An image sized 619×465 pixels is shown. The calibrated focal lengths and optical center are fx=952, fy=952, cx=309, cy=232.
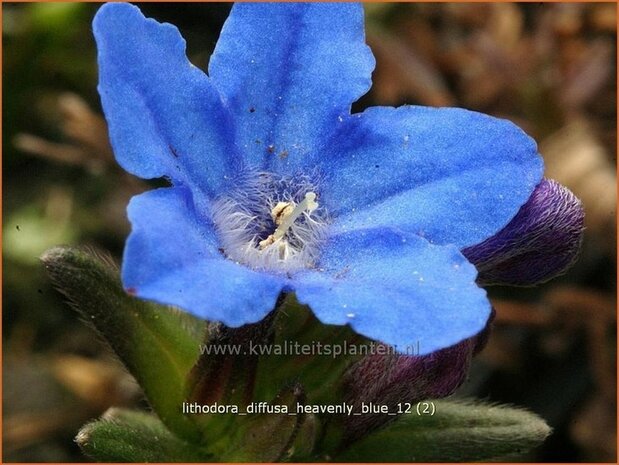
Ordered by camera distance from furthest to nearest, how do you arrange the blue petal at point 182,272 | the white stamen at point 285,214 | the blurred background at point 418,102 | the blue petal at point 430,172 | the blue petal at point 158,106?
the blurred background at point 418,102
the white stamen at point 285,214
the blue petal at point 430,172
the blue petal at point 158,106
the blue petal at point 182,272

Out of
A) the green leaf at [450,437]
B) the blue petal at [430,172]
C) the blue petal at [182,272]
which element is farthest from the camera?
the green leaf at [450,437]

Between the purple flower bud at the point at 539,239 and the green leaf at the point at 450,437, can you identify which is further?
the green leaf at the point at 450,437

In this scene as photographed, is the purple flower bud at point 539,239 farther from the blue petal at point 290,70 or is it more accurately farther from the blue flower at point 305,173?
the blue petal at point 290,70

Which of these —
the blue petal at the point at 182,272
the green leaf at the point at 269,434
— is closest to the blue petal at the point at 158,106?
the blue petal at the point at 182,272

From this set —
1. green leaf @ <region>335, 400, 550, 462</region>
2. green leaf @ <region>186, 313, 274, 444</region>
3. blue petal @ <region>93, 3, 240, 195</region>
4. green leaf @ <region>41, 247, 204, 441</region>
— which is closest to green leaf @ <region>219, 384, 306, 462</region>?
green leaf @ <region>186, 313, 274, 444</region>

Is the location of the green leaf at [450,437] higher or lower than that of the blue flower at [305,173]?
lower

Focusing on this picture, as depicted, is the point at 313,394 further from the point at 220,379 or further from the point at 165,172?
the point at 165,172

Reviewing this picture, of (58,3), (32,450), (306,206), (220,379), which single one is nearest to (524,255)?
(306,206)

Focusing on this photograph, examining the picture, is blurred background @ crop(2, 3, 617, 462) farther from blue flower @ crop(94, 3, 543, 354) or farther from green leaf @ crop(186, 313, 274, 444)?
blue flower @ crop(94, 3, 543, 354)
